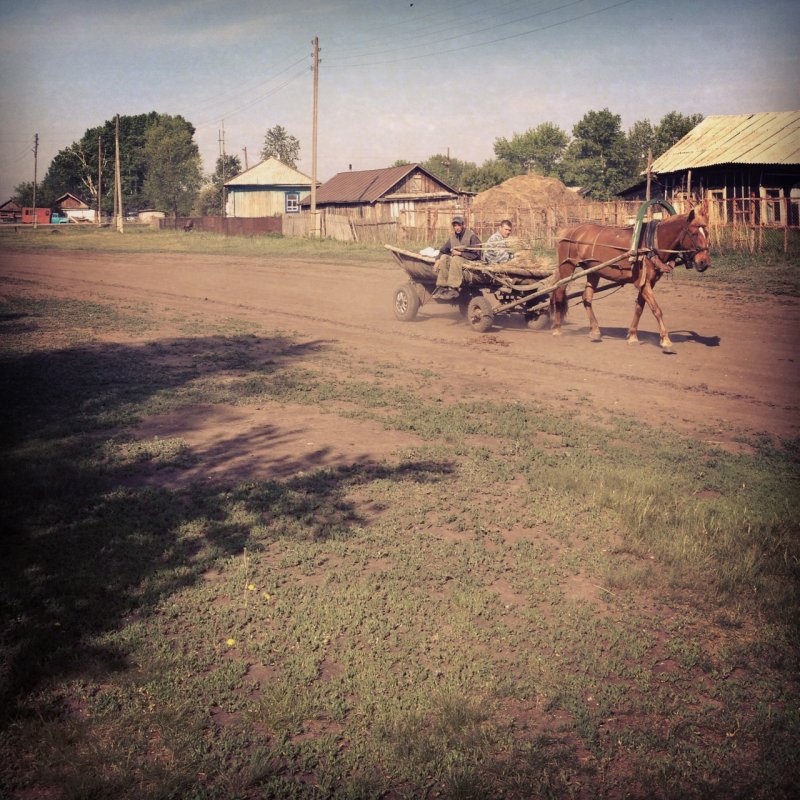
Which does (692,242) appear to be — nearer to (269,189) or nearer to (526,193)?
(526,193)

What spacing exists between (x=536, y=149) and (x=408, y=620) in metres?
134

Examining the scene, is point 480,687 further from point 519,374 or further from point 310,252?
point 310,252

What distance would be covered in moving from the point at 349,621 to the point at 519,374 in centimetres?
715

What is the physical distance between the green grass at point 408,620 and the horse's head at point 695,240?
184 inches

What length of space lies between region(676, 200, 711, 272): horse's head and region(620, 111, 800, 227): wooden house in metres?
22.4

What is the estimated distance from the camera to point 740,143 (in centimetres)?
3834

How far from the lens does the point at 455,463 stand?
7.33m

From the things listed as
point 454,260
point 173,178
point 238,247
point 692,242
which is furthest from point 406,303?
point 173,178

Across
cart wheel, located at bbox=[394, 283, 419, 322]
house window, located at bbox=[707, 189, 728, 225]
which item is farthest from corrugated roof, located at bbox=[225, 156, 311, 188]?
cart wheel, located at bbox=[394, 283, 419, 322]

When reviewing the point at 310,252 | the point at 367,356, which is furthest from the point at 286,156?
the point at 367,356

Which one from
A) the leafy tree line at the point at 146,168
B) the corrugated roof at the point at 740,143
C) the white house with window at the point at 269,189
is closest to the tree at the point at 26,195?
the leafy tree line at the point at 146,168

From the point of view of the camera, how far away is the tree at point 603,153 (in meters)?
96.1

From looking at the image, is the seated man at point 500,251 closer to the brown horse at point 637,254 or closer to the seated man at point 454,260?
the seated man at point 454,260

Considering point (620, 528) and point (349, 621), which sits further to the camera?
point (620, 528)
